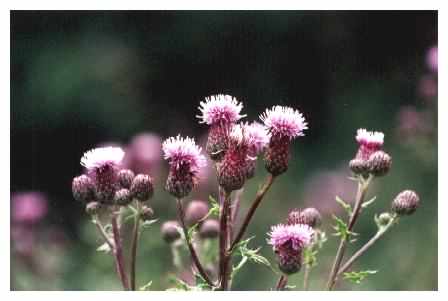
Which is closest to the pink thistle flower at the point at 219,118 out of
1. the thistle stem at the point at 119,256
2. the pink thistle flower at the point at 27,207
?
the thistle stem at the point at 119,256

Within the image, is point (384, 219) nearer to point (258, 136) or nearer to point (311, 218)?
point (311, 218)

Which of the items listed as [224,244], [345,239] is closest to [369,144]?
[345,239]

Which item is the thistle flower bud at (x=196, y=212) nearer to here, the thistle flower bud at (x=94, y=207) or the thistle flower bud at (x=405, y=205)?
the thistle flower bud at (x=94, y=207)

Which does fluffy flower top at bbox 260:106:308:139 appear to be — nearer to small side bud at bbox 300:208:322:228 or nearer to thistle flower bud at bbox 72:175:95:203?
small side bud at bbox 300:208:322:228

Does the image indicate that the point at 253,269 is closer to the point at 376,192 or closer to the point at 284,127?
the point at 376,192

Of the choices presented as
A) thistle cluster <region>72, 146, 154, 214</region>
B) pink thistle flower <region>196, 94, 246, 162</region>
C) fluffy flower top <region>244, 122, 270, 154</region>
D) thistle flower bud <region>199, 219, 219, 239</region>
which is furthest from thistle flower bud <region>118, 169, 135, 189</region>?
thistle flower bud <region>199, 219, 219, 239</region>
